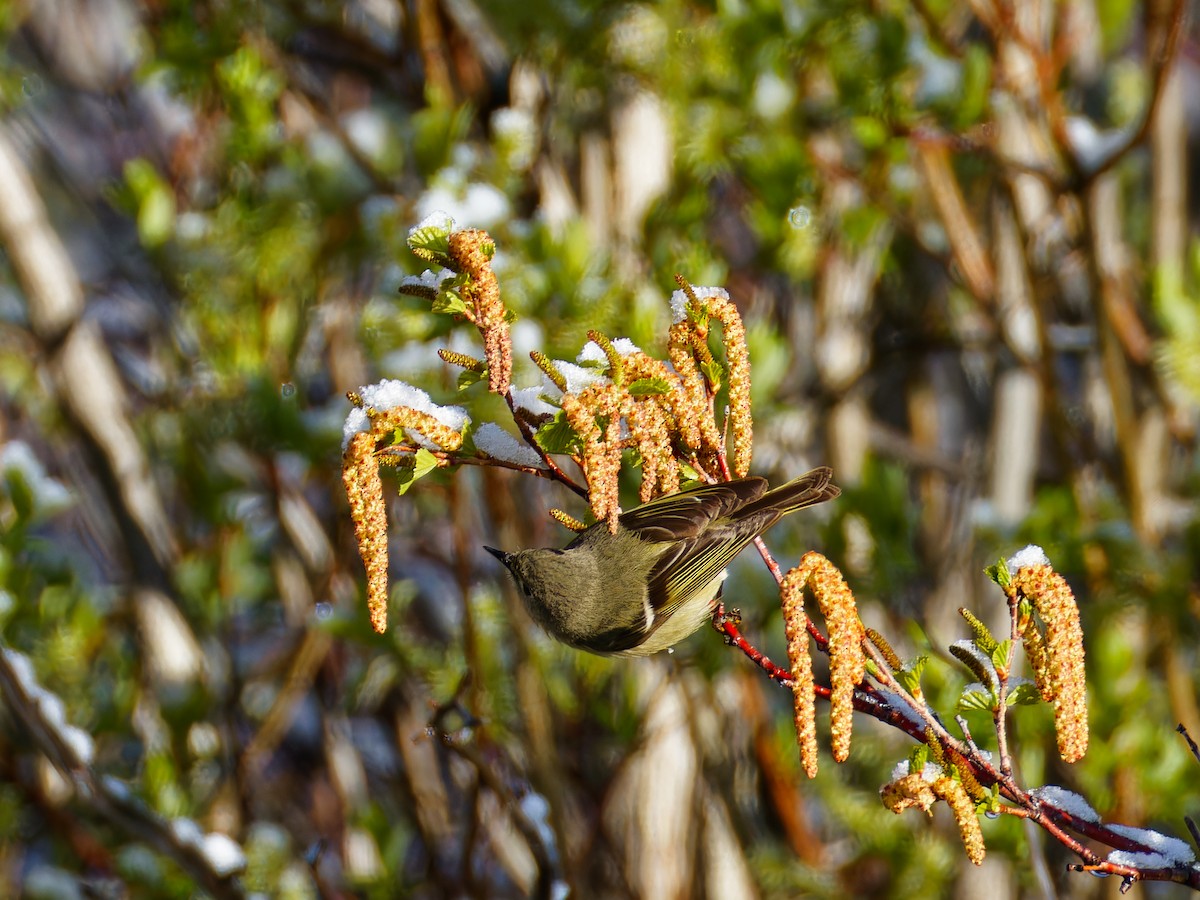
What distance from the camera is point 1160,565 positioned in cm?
304

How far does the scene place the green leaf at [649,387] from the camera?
1.48 meters

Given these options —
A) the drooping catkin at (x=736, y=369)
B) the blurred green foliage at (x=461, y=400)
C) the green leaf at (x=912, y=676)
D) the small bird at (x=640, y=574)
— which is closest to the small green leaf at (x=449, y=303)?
the drooping catkin at (x=736, y=369)

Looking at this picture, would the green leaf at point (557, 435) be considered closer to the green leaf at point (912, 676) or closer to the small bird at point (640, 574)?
the green leaf at point (912, 676)

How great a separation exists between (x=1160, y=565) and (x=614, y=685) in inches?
60.7

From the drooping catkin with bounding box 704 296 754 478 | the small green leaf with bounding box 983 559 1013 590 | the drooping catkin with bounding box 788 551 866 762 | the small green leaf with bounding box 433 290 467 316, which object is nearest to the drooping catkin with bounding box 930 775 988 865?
the drooping catkin with bounding box 788 551 866 762

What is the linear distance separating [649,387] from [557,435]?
0.41 feet

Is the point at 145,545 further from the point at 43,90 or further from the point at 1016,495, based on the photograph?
the point at 1016,495

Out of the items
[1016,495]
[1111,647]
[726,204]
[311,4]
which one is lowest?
[1111,647]

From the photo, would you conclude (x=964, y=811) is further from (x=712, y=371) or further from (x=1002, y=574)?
(x=712, y=371)

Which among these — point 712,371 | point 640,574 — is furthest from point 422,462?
point 640,574

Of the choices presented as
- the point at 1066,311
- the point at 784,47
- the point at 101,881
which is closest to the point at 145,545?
the point at 101,881

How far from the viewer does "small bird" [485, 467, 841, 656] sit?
2.24 meters

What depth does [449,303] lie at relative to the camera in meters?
1.47

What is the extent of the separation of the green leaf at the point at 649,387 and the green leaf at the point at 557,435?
0.09 m
